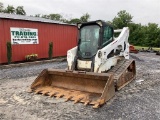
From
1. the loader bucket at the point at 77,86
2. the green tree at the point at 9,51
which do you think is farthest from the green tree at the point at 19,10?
the loader bucket at the point at 77,86

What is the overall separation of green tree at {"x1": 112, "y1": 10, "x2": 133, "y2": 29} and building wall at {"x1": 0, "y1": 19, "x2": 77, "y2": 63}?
4020 cm

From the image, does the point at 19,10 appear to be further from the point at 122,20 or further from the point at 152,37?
the point at 152,37

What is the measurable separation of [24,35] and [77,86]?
28.2ft

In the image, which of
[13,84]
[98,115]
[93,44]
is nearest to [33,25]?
[13,84]

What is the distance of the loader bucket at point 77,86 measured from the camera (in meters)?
5.68

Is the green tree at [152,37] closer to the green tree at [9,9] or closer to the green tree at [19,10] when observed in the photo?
the green tree at [19,10]

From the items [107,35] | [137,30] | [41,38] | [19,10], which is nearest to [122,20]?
[137,30]

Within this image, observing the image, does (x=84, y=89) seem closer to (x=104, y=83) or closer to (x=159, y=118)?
(x=104, y=83)

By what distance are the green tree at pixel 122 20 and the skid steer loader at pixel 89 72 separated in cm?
5009

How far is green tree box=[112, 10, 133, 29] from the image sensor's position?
2229 inches

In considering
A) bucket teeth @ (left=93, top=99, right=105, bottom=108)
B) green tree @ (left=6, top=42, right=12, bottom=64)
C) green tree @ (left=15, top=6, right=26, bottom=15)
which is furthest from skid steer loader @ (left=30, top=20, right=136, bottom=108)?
green tree @ (left=15, top=6, right=26, bottom=15)

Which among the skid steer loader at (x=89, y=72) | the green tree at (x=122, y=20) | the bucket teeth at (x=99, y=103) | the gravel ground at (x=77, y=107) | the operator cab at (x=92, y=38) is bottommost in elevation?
the gravel ground at (x=77, y=107)

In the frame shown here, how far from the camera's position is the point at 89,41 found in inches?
284

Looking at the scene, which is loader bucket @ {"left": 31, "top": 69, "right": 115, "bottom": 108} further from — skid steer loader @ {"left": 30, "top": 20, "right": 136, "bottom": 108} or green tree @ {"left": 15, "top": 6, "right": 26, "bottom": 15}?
green tree @ {"left": 15, "top": 6, "right": 26, "bottom": 15}
